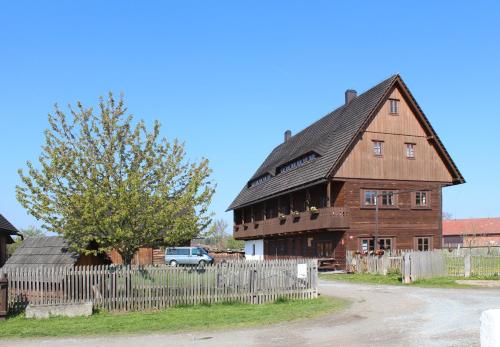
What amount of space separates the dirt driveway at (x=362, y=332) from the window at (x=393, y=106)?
22.5 meters

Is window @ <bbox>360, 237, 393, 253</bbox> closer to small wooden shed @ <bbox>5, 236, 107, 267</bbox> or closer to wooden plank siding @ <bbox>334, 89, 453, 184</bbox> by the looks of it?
wooden plank siding @ <bbox>334, 89, 453, 184</bbox>

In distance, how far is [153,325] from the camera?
46.9 ft

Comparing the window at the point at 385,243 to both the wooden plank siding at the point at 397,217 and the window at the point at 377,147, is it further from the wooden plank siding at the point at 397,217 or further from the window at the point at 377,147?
the window at the point at 377,147

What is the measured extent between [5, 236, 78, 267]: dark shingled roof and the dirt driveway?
6558mm

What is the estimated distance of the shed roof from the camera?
Answer: 8925 centimetres

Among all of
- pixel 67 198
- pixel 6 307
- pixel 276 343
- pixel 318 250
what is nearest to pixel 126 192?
pixel 67 198

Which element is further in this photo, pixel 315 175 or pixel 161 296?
pixel 315 175

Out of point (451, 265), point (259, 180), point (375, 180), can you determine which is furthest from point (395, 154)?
point (259, 180)

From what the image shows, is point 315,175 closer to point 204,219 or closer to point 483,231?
point 204,219

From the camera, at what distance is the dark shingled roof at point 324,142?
122ft

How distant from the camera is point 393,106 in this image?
126 feet

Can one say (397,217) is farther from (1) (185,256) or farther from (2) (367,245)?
(1) (185,256)

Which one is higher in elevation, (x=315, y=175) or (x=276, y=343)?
(x=315, y=175)

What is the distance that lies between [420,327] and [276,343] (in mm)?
3860
